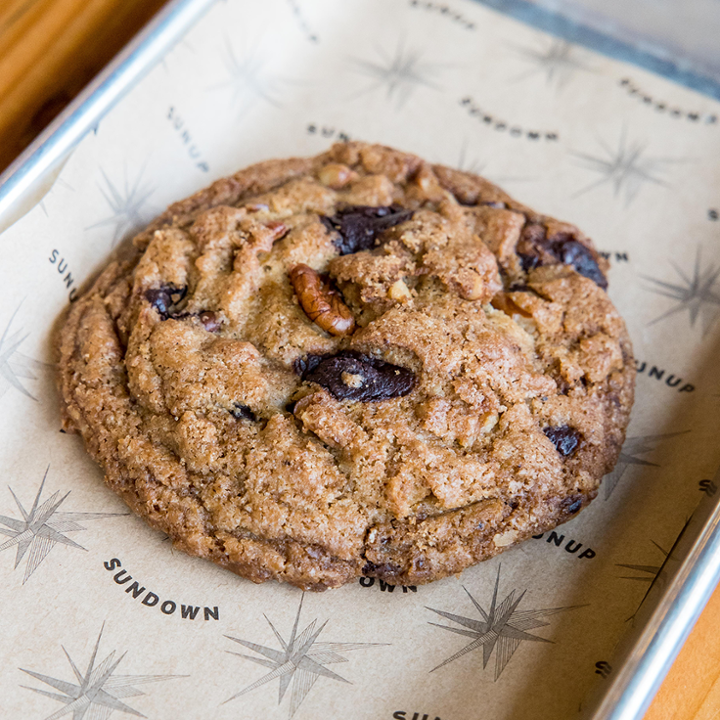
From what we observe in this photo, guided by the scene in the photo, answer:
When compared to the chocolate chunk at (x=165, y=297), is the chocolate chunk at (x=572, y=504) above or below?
above

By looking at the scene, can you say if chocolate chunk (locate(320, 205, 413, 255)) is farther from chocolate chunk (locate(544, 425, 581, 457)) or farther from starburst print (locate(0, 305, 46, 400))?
starburst print (locate(0, 305, 46, 400))

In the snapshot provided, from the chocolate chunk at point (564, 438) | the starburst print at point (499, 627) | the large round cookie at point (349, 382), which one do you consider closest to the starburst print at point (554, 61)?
the large round cookie at point (349, 382)

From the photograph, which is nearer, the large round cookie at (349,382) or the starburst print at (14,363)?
the large round cookie at (349,382)

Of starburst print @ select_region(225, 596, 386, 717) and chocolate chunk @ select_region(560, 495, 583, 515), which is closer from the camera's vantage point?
starburst print @ select_region(225, 596, 386, 717)

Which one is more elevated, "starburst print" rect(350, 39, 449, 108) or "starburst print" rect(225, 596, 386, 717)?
"starburst print" rect(350, 39, 449, 108)

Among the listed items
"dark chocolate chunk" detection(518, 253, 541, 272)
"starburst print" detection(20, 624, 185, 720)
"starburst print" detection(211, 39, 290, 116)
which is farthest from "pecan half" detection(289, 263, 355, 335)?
"starburst print" detection(211, 39, 290, 116)

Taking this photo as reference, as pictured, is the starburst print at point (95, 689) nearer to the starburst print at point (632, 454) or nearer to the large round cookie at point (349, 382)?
the large round cookie at point (349, 382)
